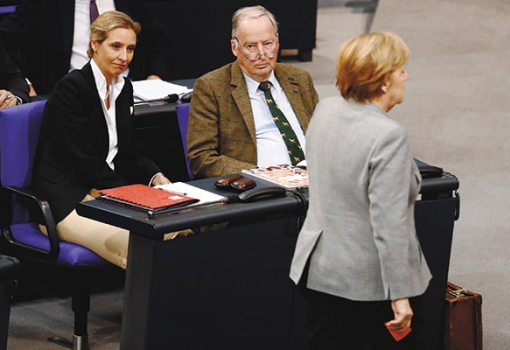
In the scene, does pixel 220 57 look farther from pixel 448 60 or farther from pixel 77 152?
pixel 77 152

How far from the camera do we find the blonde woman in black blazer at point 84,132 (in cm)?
421

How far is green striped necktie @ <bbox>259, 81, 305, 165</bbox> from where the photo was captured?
14.6 ft

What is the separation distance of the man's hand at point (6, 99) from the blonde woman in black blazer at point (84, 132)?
491 millimetres

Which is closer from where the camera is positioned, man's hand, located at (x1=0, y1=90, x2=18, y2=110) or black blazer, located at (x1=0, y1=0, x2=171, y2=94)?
man's hand, located at (x1=0, y1=90, x2=18, y2=110)

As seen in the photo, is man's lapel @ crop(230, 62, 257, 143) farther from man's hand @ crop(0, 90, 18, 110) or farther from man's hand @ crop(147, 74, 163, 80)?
man's hand @ crop(147, 74, 163, 80)

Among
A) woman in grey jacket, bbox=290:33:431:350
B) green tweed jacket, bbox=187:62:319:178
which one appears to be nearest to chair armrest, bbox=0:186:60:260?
green tweed jacket, bbox=187:62:319:178

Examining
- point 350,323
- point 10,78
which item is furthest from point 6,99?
point 350,323

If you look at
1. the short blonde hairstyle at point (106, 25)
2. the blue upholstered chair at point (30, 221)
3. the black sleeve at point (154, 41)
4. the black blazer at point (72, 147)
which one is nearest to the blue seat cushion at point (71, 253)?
the blue upholstered chair at point (30, 221)

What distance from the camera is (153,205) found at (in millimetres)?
3506

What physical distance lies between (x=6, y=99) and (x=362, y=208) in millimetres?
2316

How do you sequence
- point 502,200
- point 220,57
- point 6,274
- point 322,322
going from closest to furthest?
1. point 322,322
2. point 6,274
3. point 502,200
4. point 220,57

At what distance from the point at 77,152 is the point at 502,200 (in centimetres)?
284

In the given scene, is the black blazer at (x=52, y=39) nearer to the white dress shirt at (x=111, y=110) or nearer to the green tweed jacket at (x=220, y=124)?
the white dress shirt at (x=111, y=110)

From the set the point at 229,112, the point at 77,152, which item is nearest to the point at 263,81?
the point at 229,112
